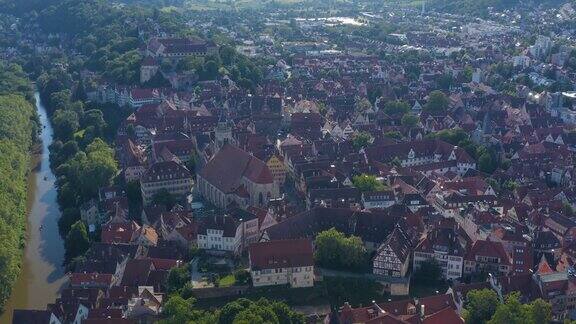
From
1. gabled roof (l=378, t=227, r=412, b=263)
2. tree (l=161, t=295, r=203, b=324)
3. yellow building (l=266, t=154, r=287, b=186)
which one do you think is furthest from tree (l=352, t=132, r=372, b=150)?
tree (l=161, t=295, r=203, b=324)

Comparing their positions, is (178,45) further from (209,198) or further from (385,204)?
(385,204)

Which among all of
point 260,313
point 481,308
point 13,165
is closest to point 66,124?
point 13,165

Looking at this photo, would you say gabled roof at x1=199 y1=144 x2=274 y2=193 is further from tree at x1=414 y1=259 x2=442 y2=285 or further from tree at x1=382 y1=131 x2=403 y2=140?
tree at x1=382 y1=131 x2=403 y2=140

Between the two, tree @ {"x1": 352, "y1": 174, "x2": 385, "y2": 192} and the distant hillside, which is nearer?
tree @ {"x1": 352, "y1": 174, "x2": 385, "y2": 192}

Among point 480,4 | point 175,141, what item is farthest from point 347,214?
point 480,4

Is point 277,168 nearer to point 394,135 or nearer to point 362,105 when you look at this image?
point 394,135
